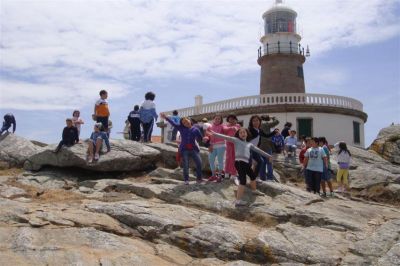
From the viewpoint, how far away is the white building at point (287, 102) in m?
31.7

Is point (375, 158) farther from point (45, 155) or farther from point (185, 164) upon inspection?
point (45, 155)

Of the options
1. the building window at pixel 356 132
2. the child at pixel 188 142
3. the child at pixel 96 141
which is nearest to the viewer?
the child at pixel 188 142

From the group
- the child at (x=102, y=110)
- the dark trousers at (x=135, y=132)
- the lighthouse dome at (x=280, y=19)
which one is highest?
the lighthouse dome at (x=280, y=19)

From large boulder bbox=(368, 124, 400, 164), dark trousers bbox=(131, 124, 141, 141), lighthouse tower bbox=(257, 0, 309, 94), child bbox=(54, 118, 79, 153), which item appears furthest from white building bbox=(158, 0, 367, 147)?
child bbox=(54, 118, 79, 153)

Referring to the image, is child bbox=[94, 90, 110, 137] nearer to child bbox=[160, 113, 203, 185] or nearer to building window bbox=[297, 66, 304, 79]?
child bbox=[160, 113, 203, 185]

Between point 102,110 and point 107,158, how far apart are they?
204cm

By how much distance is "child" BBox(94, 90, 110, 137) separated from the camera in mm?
15883

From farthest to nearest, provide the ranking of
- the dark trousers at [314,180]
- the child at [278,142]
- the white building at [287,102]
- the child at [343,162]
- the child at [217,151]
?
the white building at [287,102] → the child at [278,142] → the child at [343,162] → the dark trousers at [314,180] → the child at [217,151]

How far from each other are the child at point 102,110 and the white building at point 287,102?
17144mm

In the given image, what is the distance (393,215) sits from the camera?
38.6 feet

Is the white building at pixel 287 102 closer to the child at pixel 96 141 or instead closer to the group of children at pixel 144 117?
the group of children at pixel 144 117

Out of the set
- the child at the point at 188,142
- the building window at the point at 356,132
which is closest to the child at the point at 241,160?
the child at the point at 188,142

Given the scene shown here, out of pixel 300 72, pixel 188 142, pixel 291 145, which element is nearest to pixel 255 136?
pixel 188 142

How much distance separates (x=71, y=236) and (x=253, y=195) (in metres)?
4.91
